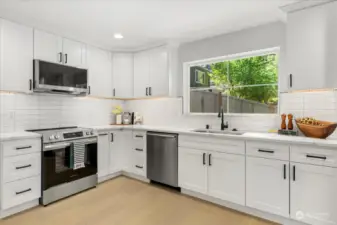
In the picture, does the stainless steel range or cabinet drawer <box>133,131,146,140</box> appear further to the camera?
cabinet drawer <box>133,131,146,140</box>

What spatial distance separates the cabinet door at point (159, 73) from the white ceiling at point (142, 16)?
382 mm

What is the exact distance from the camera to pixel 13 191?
240 cm

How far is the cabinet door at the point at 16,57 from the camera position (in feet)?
8.61

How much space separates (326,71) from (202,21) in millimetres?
1529

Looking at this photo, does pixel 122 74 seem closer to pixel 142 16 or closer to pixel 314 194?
pixel 142 16

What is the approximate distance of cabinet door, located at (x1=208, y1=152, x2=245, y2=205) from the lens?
246 cm

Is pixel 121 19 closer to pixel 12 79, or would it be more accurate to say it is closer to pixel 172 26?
pixel 172 26

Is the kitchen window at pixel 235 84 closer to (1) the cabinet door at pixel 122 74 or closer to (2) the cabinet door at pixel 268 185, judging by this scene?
(2) the cabinet door at pixel 268 185

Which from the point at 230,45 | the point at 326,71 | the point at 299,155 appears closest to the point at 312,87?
the point at 326,71

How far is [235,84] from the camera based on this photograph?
10.7ft

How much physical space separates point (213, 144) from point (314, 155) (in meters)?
1.07

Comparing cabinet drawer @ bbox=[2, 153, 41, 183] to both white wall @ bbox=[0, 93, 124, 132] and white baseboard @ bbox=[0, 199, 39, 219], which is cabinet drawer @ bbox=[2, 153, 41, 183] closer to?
white baseboard @ bbox=[0, 199, 39, 219]

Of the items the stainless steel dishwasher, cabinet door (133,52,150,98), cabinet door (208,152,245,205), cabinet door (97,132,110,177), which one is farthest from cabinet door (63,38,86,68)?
cabinet door (208,152,245,205)

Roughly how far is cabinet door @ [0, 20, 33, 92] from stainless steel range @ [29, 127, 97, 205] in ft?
2.30
